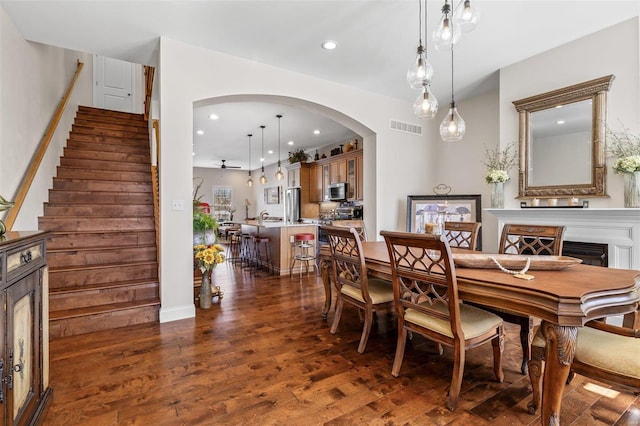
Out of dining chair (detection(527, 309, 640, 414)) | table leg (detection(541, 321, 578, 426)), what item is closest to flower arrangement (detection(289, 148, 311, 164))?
dining chair (detection(527, 309, 640, 414))

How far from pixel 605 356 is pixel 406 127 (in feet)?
14.2

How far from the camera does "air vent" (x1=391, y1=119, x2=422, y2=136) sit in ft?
16.6

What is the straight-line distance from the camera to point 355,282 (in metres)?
2.61

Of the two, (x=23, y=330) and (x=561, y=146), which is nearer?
(x=23, y=330)

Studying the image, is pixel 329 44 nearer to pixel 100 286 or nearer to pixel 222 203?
pixel 100 286

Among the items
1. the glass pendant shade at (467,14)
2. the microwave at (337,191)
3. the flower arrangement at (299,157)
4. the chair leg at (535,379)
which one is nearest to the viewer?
the chair leg at (535,379)

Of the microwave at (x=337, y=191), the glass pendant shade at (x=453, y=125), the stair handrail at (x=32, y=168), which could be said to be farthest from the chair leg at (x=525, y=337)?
the microwave at (x=337, y=191)

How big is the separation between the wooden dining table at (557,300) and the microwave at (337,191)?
5452 millimetres

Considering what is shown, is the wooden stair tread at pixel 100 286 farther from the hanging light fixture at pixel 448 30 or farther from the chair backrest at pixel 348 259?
the hanging light fixture at pixel 448 30

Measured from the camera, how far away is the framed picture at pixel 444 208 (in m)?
4.63

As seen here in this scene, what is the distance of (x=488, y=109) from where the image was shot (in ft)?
15.7

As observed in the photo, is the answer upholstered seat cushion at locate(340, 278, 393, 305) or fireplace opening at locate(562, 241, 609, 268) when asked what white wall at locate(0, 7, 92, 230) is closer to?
upholstered seat cushion at locate(340, 278, 393, 305)

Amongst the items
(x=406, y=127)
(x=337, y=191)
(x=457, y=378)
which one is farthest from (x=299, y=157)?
(x=457, y=378)

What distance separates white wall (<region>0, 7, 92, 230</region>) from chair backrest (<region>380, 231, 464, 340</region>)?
3.51 metres
